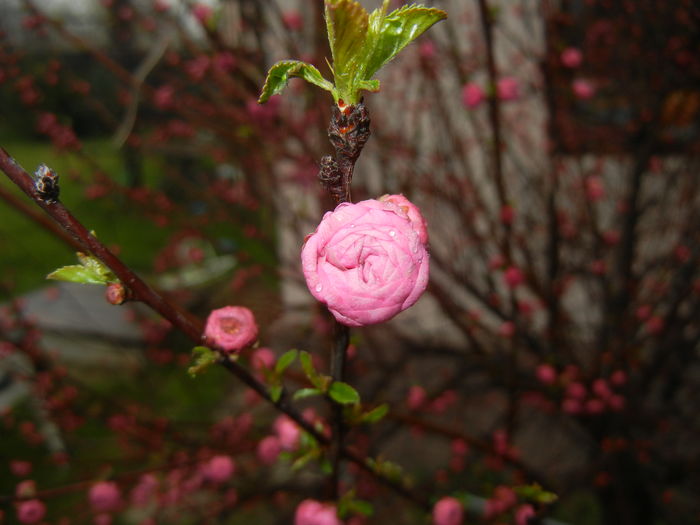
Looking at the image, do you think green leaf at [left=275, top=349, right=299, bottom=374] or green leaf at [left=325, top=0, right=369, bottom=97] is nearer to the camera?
green leaf at [left=325, top=0, right=369, bottom=97]

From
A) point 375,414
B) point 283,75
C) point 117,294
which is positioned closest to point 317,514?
point 375,414

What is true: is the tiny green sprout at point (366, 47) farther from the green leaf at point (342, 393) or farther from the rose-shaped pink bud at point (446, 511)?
the rose-shaped pink bud at point (446, 511)

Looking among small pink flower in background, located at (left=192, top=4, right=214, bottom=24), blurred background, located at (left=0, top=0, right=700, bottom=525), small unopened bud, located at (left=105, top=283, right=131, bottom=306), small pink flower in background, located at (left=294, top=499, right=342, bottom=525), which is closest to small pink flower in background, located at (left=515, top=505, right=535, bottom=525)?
blurred background, located at (left=0, top=0, right=700, bottom=525)

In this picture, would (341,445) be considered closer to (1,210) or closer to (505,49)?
(505,49)

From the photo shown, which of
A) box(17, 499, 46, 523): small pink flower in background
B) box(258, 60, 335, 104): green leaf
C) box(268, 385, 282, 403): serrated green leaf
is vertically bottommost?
box(17, 499, 46, 523): small pink flower in background

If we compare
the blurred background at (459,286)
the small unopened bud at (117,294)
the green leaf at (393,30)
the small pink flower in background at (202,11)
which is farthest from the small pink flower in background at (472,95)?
the small unopened bud at (117,294)

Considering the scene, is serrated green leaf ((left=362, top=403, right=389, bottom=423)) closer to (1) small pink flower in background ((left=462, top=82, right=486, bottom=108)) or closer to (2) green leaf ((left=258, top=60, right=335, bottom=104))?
(2) green leaf ((left=258, top=60, right=335, bottom=104))

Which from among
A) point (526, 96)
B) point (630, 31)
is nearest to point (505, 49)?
point (526, 96)
